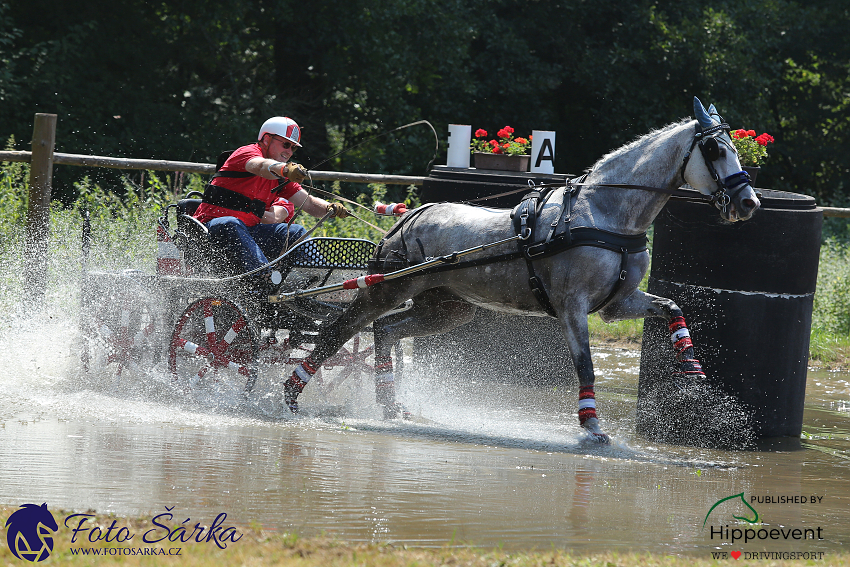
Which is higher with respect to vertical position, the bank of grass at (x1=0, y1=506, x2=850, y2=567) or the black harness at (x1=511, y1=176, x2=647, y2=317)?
the black harness at (x1=511, y1=176, x2=647, y2=317)

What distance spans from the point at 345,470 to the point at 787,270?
332 centimetres

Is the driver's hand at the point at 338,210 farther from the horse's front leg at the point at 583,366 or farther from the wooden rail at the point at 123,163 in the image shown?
the wooden rail at the point at 123,163

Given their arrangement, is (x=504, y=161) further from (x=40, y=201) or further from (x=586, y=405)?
(x=40, y=201)

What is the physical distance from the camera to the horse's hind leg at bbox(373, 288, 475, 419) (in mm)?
6734

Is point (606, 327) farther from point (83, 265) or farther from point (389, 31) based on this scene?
point (389, 31)

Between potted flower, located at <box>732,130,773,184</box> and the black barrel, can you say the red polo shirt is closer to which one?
the black barrel

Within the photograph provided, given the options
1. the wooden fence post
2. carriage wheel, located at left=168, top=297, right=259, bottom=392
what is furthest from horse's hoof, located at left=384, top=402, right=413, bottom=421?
the wooden fence post

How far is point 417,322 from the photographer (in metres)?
6.91

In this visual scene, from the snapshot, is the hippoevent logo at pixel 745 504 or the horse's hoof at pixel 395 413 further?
the horse's hoof at pixel 395 413

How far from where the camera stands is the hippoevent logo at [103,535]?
11.9 feet

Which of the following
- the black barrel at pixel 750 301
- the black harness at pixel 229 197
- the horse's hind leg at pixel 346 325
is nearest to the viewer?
the black barrel at pixel 750 301

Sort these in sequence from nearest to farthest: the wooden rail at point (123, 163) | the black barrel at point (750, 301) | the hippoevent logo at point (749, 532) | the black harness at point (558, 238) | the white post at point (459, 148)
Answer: the hippoevent logo at point (749, 532) → the black harness at point (558, 238) → the black barrel at point (750, 301) → the white post at point (459, 148) → the wooden rail at point (123, 163)

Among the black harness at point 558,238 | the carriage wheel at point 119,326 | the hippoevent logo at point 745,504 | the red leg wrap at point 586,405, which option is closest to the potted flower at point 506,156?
the black harness at point 558,238

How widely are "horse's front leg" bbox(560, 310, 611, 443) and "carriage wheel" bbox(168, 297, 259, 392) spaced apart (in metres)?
2.25
